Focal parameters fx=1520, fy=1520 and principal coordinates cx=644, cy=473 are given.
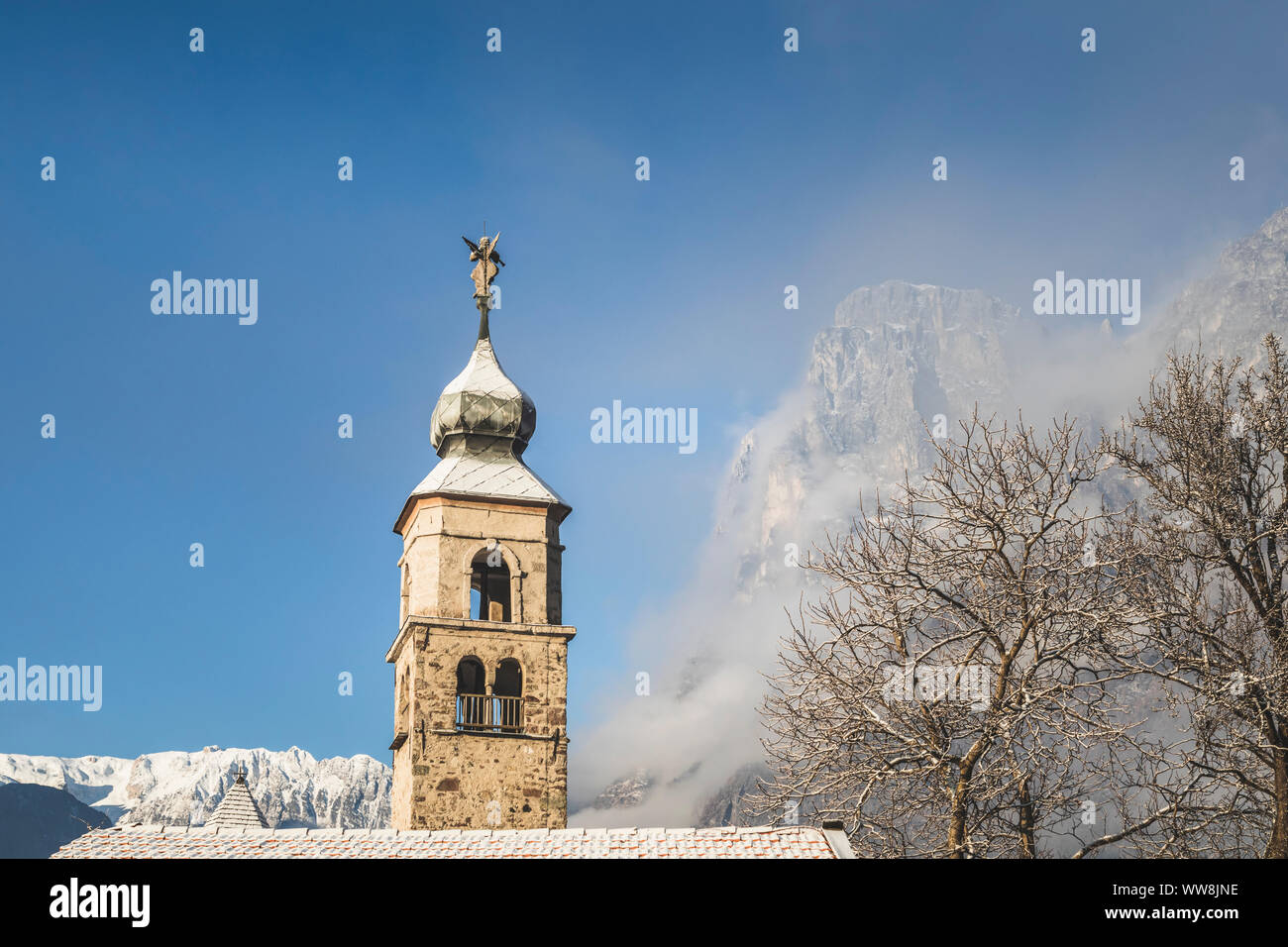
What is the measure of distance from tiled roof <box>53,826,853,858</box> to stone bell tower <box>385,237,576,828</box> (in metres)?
8.05

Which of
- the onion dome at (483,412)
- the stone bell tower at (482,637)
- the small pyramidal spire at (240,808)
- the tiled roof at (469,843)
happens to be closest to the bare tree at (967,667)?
the tiled roof at (469,843)

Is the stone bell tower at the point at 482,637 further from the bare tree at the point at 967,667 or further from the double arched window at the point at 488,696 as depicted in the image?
the bare tree at the point at 967,667

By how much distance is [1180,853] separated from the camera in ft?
74.7

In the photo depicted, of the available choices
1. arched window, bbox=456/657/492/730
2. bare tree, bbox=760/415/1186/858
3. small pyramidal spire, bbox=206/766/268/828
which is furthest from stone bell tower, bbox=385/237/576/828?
bare tree, bbox=760/415/1186/858

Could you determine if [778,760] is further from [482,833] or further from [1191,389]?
[1191,389]

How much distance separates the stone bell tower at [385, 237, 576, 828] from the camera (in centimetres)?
2927

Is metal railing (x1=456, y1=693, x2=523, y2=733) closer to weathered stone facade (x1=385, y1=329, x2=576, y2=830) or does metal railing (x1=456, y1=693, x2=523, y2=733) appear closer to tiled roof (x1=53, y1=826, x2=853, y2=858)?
weathered stone facade (x1=385, y1=329, x2=576, y2=830)

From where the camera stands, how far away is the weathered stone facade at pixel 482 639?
29266 millimetres

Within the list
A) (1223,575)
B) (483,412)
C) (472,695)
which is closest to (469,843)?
(472,695)
